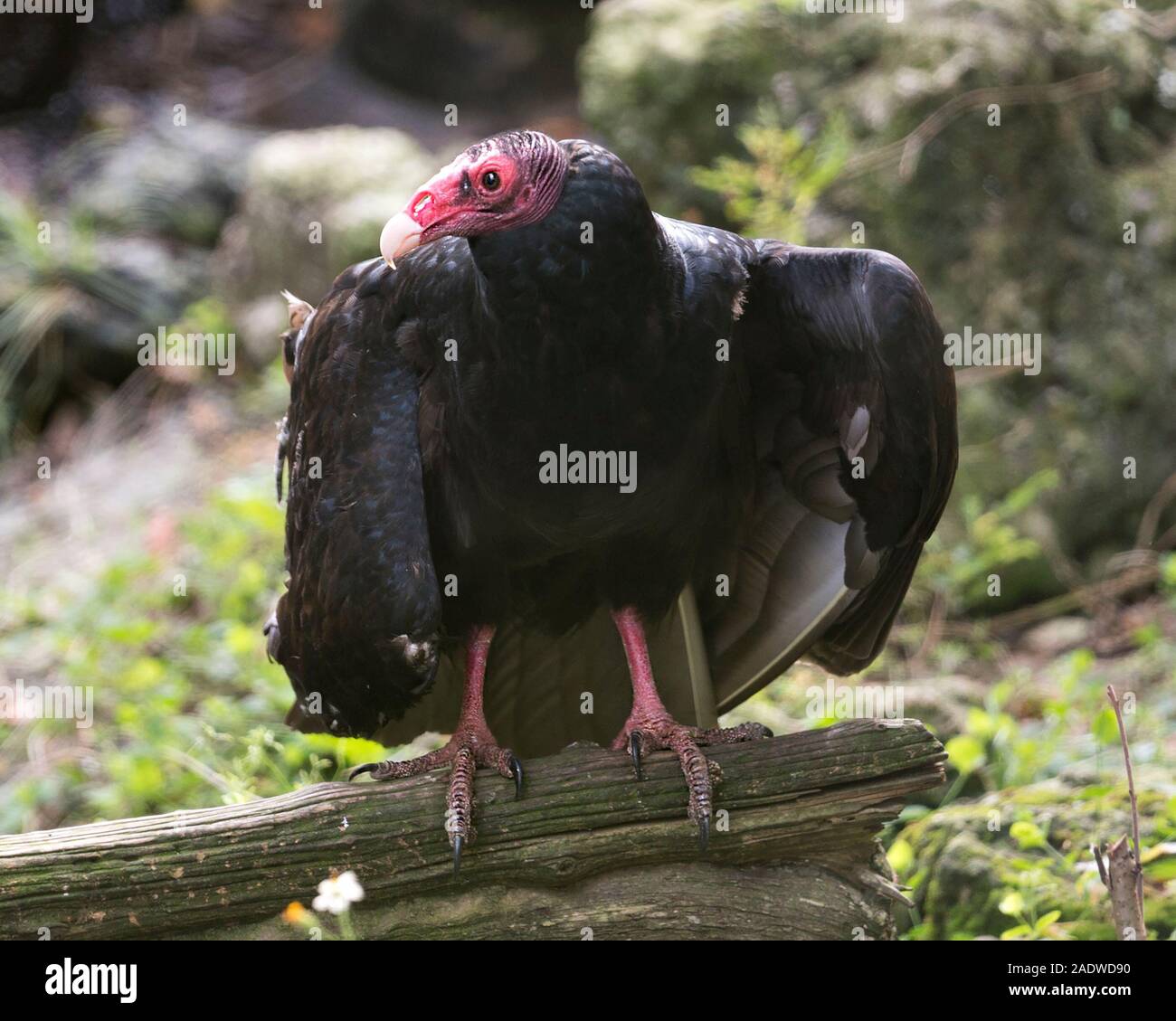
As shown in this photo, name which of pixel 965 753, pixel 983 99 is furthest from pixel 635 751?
pixel 983 99

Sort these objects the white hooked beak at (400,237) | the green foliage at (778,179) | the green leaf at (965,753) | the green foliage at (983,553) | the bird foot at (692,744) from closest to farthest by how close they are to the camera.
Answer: the white hooked beak at (400,237) → the bird foot at (692,744) → the green leaf at (965,753) → the green foliage at (983,553) → the green foliage at (778,179)

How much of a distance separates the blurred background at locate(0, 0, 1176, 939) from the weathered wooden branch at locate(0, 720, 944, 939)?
617 mm

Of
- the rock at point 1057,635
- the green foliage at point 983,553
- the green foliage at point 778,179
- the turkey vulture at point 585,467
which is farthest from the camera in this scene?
the green foliage at point 778,179

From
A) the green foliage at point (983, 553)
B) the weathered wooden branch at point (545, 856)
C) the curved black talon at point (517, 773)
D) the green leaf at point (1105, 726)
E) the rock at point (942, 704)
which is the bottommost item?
the weathered wooden branch at point (545, 856)

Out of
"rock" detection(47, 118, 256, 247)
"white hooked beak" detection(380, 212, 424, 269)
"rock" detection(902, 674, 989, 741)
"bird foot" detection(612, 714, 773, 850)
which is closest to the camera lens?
"white hooked beak" detection(380, 212, 424, 269)

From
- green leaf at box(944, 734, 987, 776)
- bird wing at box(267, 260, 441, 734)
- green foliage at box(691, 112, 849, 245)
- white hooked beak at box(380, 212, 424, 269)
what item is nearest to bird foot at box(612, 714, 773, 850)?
bird wing at box(267, 260, 441, 734)

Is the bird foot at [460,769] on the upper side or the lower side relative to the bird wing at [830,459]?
lower

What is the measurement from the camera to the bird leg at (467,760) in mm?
3158

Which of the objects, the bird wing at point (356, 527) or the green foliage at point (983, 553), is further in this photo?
the green foliage at point (983, 553)

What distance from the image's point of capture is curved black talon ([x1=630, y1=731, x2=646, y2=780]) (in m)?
3.27

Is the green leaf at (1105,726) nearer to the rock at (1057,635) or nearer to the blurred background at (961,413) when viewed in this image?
the blurred background at (961,413)

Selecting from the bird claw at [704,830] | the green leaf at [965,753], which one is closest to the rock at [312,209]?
the green leaf at [965,753]

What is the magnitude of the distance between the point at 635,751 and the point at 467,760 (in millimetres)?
418

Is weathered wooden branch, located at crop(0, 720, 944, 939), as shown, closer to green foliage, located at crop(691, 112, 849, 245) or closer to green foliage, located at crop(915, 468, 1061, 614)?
green foliage, located at crop(915, 468, 1061, 614)
